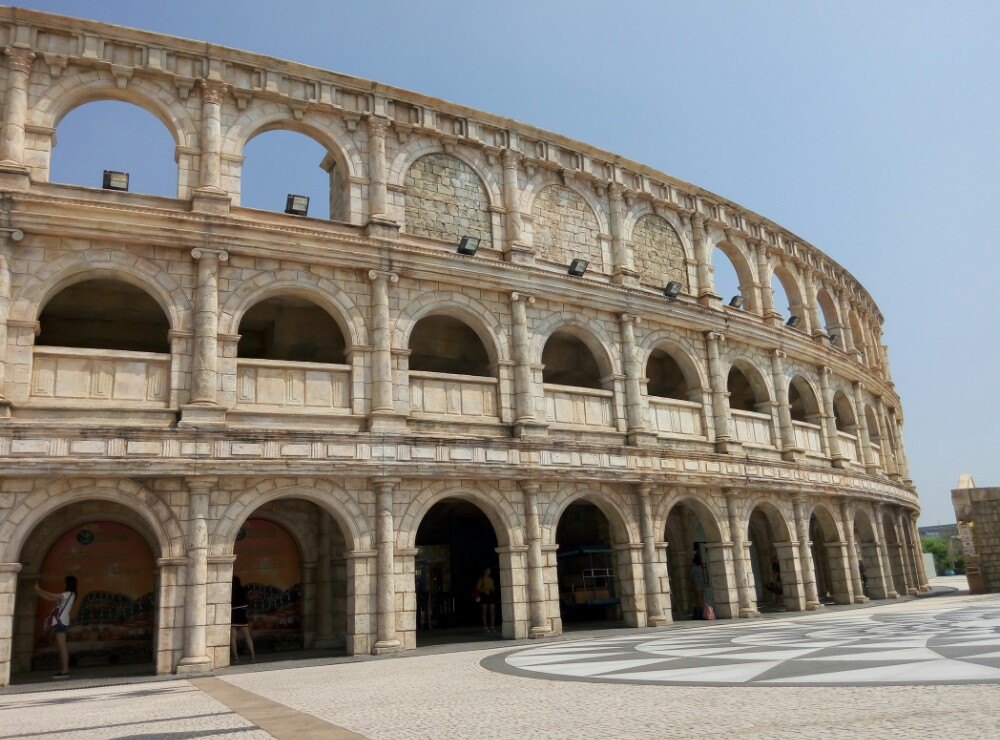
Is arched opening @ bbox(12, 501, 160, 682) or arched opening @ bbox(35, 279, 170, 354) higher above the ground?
arched opening @ bbox(35, 279, 170, 354)

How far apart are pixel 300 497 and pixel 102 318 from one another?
6.11 metres

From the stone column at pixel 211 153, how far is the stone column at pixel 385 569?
6251 mm

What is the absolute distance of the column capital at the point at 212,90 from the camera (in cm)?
1570

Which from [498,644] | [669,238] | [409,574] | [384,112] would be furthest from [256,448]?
[669,238]

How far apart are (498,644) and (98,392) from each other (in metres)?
8.61

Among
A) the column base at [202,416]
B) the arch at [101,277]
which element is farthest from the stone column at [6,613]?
the arch at [101,277]

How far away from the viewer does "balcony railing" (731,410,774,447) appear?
72.0ft

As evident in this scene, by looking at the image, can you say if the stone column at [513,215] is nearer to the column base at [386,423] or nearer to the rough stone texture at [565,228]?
the rough stone texture at [565,228]

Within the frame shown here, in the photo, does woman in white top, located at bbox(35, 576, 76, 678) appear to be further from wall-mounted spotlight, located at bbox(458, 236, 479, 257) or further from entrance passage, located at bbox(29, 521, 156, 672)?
wall-mounted spotlight, located at bbox(458, 236, 479, 257)

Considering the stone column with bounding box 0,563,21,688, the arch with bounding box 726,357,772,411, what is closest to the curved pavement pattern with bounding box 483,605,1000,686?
the stone column with bounding box 0,563,21,688

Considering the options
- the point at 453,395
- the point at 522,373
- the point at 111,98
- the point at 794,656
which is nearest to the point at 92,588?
the point at 453,395

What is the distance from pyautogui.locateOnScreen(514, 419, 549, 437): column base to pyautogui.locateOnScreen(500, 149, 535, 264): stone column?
385 cm

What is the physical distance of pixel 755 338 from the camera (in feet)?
76.0

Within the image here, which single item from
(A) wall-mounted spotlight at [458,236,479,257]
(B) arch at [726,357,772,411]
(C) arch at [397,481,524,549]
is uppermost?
(A) wall-mounted spotlight at [458,236,479,257]
